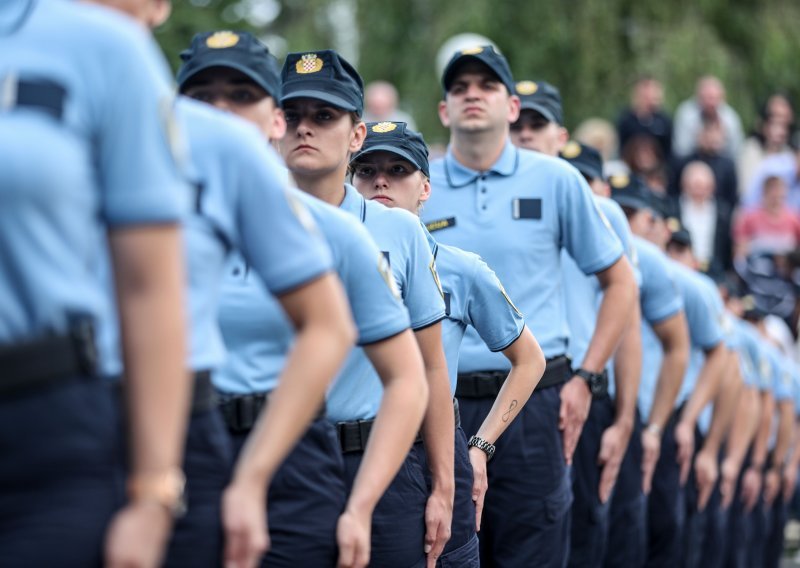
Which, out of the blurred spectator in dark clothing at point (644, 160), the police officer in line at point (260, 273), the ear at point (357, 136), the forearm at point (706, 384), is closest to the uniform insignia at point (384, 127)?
the ear at point (357, 136)

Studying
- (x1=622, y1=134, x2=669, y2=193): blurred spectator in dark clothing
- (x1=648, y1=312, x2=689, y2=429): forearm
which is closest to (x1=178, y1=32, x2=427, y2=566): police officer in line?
(x1=648, y1=312, x2=689, y2=429): forearm

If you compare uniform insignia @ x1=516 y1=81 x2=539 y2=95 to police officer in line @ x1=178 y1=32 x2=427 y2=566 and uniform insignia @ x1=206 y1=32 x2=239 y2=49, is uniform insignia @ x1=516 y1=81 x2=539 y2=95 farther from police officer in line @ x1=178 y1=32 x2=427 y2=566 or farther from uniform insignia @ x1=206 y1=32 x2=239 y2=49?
uniform insignia @ x1=206 y1=32 x2=239 y2=49

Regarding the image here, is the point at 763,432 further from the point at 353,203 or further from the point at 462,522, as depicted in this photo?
the point at 353,203

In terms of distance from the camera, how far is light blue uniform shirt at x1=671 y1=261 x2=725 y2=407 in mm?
10461

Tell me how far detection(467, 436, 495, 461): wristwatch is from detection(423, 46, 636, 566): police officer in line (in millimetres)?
363

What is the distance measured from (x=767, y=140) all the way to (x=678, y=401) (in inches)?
312

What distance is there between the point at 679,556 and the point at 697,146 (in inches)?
297

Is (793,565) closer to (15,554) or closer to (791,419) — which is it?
(791,419)

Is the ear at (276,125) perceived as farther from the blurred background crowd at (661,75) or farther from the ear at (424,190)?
the blurred background crowd at (661,75)

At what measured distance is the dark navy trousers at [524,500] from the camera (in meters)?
7.58

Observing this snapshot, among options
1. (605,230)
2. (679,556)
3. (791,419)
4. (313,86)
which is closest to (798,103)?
(791,419)

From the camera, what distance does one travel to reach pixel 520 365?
22.7 ft

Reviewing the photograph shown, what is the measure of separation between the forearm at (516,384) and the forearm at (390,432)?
2.39m


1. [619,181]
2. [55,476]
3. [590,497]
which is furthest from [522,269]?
[55,476]
